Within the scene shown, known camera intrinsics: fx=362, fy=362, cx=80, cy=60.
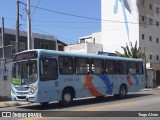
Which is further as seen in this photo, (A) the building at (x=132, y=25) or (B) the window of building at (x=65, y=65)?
(A) the building at (x=132, y=25)

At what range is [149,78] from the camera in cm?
4425

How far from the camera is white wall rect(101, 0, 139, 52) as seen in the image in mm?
61122

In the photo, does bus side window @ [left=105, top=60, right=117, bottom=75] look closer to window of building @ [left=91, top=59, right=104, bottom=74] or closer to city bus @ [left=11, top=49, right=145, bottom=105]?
city bus @ [left=11, top=49, right=145, bottom=105]

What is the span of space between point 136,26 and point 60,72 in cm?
4318

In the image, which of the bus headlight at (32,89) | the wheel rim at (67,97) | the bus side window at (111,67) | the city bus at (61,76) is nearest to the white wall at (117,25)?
the bus side window at (111,67)

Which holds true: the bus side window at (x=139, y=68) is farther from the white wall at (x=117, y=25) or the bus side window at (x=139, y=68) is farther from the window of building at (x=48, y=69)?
the white wall at (x=117, y=25)

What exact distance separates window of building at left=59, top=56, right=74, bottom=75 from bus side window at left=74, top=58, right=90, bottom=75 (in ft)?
1.52

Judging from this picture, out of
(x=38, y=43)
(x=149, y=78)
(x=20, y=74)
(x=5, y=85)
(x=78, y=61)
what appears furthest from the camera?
(x=38, y=43)

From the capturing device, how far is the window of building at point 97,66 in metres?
21.6

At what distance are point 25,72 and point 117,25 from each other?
47.3 metres

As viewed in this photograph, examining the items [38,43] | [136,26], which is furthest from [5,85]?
[136,26]

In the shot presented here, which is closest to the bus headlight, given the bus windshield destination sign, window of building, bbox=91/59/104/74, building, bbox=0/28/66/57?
the bus windshield destination sign

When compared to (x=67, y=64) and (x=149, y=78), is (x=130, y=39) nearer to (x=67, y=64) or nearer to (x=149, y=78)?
(x=149, y=78)

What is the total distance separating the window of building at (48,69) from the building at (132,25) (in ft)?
139
